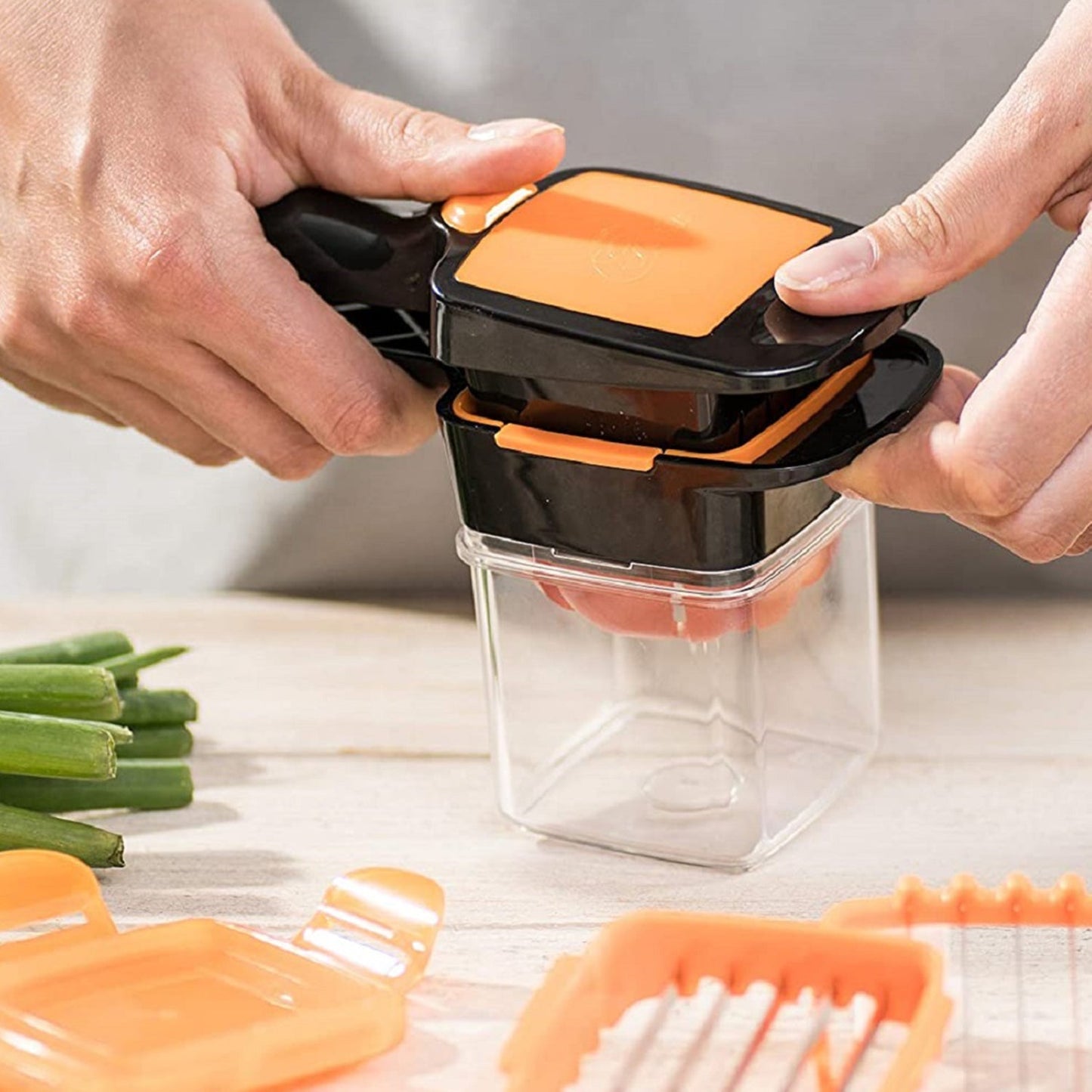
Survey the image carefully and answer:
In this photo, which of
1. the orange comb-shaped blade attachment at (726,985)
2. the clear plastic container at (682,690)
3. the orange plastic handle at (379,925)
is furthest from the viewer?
the clear plastic container at (682,690)

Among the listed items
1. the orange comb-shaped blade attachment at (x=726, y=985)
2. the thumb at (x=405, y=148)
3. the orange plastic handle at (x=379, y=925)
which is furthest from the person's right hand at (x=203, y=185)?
the orange comb-shaped blade attachment at (x=726, y=985)

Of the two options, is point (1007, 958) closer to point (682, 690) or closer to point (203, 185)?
point (682, 690)

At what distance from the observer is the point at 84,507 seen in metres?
1.40

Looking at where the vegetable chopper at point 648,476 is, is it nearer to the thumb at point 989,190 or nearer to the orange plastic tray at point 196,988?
the thumb at point 989,190

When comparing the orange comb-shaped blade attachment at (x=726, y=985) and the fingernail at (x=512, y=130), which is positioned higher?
the fingernail at (x=512, y=130)

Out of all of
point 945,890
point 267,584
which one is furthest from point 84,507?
point 945,890

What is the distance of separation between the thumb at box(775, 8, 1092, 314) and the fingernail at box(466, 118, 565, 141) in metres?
0.19

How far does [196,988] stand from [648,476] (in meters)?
0.29

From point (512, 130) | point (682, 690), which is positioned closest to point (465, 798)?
point (682, 690)

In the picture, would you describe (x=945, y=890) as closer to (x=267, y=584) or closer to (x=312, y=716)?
(x=312, y=716)

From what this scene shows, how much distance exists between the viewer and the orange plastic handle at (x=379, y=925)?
0.80 m

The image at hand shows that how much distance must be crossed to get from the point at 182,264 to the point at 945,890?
1.64ft

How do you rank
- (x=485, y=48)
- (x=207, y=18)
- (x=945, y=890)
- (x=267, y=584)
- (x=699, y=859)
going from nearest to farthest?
(x=945, y=890), (x=699, y=859), (x=207, y=18), (x=485, y=48), (x=267, y=584)

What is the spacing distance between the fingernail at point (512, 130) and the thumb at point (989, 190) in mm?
185
